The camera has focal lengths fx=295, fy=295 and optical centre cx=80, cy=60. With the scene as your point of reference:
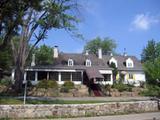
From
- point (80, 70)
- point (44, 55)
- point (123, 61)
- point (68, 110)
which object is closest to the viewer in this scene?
point (68, 110)

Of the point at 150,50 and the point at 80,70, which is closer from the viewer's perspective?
the point at 80,70

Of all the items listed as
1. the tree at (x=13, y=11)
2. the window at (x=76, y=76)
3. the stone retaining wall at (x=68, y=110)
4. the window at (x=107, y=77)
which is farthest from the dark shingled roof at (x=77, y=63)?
the stone retaining wall at (x=68, y=110)

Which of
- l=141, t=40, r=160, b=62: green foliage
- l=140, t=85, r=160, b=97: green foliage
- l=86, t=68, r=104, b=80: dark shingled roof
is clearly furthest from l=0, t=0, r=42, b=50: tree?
l=141, t=40, r=160, b=62: green foliage

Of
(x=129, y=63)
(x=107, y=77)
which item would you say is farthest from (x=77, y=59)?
(x=129, y=63)

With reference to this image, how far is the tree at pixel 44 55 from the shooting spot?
5234 centimetres

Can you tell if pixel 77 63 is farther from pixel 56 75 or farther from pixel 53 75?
pixel 53 75

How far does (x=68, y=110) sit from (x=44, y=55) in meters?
35.1

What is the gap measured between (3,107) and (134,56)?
47.3 metres

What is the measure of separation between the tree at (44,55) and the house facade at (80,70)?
110 cm

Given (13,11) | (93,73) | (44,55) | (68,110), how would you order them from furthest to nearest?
(44,55) < (93,73) < (13,11) < (68,110)

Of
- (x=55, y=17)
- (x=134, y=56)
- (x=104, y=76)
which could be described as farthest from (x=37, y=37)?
(x=134, y=56)

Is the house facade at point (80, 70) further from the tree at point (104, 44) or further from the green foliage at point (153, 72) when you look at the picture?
the tree at point (104, 44)

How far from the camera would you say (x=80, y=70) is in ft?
165

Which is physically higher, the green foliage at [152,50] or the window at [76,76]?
the green foliage at [152,50]
